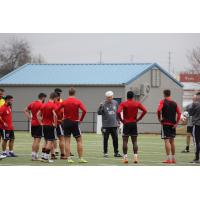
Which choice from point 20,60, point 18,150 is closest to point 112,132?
point 18,150

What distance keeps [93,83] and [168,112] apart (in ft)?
105

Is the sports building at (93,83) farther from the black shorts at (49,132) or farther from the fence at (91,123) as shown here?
the black shorts at (49,132)

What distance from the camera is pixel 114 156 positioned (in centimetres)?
2120

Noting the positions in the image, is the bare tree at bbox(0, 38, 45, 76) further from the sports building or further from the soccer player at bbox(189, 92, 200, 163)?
the soccer player at bbox(189, 92, 200, 163)

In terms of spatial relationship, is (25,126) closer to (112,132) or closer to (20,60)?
(20,60)

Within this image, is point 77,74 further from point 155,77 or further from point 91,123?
point 155,77

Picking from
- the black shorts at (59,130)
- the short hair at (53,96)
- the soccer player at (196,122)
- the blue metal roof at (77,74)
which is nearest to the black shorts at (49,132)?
the short hair at (53,96)

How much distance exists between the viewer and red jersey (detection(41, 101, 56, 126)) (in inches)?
736

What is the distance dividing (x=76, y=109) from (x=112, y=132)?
12.0 feet

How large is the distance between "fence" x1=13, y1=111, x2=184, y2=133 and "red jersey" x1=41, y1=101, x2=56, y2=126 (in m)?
29.1

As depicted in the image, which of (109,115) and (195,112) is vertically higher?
(195,112)

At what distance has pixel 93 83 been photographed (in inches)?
1984

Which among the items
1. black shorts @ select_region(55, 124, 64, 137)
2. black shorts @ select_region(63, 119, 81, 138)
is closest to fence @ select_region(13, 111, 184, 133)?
black shorts @ select_region(55, 124, 64, 137)

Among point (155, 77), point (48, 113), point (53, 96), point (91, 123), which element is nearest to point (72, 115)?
point (48, 113)
